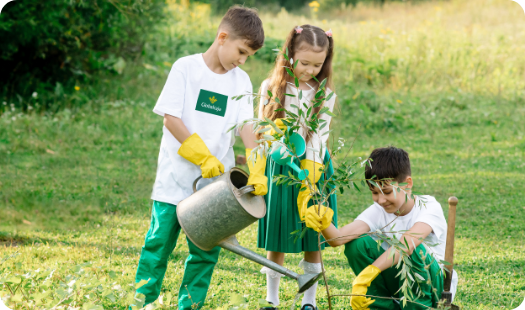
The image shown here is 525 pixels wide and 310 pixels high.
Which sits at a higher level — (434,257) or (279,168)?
(279,168)

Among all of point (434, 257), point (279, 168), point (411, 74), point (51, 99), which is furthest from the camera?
point (411, 74)

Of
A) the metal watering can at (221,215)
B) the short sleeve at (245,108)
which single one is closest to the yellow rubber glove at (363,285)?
the metal watering can at (221,215)

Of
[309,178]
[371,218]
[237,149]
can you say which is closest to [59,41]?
[237,149]

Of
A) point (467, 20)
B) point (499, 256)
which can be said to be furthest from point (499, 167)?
point (467, 20)

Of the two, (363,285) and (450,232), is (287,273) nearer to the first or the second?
(363,285)

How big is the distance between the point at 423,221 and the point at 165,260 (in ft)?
3.80

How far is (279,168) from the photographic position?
2588mm

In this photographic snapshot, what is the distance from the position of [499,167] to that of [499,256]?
2.18 m

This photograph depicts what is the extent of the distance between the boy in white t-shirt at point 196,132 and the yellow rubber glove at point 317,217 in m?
0.26

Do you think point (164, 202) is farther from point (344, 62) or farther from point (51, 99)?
point (344, 62)

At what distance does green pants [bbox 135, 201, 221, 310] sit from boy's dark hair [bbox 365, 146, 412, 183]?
822 mm

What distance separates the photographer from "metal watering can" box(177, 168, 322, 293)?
2111 millimetres

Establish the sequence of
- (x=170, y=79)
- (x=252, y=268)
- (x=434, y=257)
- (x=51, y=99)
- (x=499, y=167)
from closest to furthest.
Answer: (x=434, y=257)
(x=170, y=79)
(x=252, y=268)
(x=499, y=167)
(x=51, y=99)

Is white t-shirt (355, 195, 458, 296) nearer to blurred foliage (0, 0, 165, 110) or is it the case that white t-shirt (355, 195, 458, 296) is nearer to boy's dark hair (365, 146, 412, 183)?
boy's dark hair (365, 146, 412, 183)
